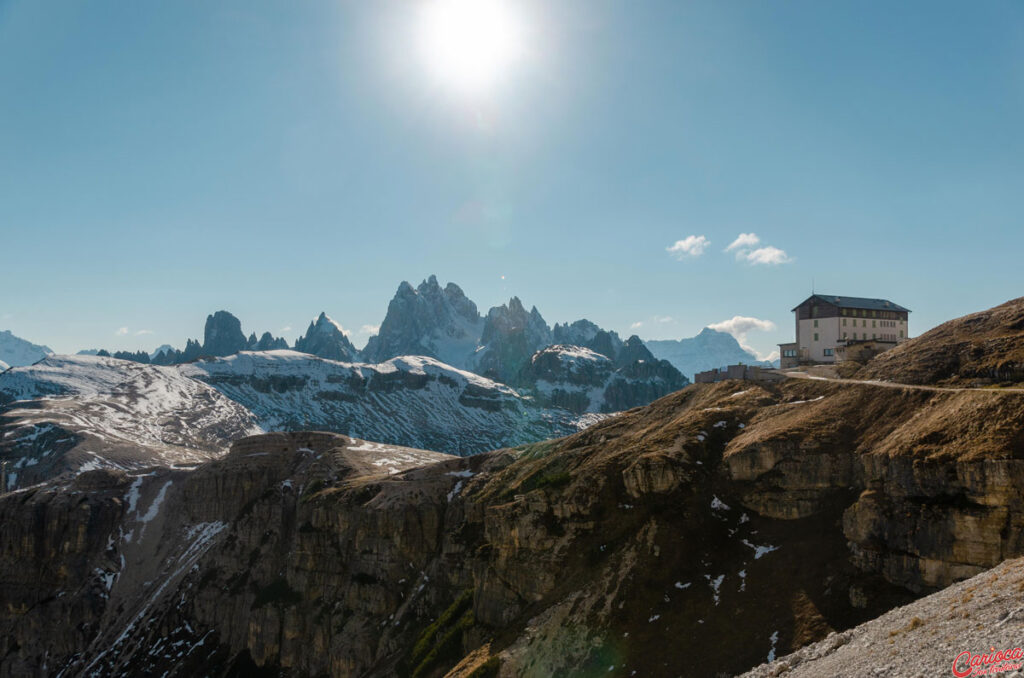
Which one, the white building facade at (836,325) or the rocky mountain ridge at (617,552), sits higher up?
the white building facade at (836,325)

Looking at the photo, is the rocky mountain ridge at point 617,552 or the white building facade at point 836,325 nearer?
the rocky mountain ridge at point 617,552

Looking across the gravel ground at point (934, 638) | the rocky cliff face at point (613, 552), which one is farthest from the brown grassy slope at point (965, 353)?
the gravel ground at point (934, 638)

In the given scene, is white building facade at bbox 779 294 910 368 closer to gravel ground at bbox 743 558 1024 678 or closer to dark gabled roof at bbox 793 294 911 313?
dark gabled roof at bbox 793 294 911 313

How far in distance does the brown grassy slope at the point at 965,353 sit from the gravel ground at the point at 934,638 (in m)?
40.6

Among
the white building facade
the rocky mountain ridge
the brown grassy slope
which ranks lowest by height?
the rocky mountain ridge

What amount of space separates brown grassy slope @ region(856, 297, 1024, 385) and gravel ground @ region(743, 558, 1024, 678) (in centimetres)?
4061

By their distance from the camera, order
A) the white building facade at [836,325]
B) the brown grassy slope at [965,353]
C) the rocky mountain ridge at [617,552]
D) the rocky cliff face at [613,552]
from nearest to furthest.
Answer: the rocky mountain ridge at [617,552] → the rocky cliff face at [613,552] → the brown grassy slope at [965,353] → the white building facade at [836,325]

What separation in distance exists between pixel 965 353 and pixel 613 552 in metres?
56.4

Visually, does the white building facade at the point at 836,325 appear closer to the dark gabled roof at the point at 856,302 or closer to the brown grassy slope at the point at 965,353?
the dark gabled roof at the point at 856,302

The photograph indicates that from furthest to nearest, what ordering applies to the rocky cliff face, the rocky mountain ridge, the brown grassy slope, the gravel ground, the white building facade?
1. the white building facade
2. the brown grassy slope
3. the rocky cliff face
4. the rocky mountain ridge
5. the gravel ground

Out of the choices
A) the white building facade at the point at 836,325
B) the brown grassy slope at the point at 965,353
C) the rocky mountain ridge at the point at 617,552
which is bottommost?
the rocky mountain ridge at the point at 617,552

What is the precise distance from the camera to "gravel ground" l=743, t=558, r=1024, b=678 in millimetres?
34031

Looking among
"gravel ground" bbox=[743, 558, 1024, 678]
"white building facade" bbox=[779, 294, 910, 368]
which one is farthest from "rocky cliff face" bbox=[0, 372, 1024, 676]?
"white building facade" bbox=[779, 294, 910, 368]

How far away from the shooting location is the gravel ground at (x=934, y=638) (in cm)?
3403
